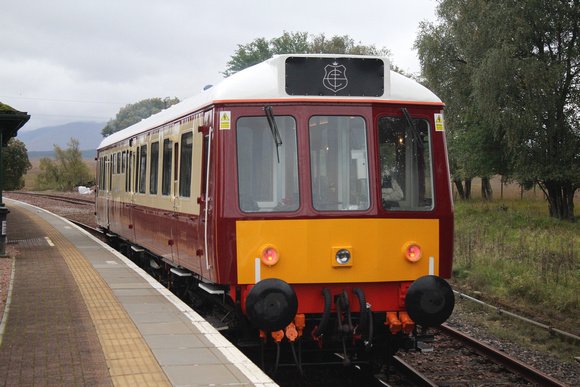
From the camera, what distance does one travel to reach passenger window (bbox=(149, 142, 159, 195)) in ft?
32.7

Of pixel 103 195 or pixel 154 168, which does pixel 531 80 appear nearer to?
pixel 103 195

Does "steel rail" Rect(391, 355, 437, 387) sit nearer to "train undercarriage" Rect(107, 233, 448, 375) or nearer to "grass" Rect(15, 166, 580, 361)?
"train undercarriage" Rect(107, 233, 448, 375)

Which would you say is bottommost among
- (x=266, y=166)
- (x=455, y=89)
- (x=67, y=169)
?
(x=266, y=166)

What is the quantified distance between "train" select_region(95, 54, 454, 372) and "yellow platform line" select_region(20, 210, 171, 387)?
102 cm

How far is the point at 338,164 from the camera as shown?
6.68 metres

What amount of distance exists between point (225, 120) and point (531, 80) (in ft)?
64.9

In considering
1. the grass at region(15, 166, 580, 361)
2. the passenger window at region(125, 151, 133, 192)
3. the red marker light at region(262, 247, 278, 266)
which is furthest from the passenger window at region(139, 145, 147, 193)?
the grass at region(15, 166, 580, 361)

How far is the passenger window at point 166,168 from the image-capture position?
9.06 metres

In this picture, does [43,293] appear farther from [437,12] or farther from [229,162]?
[437,12]

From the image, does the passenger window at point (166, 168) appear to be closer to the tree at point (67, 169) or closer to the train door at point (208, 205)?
the train door at point (208, 205)

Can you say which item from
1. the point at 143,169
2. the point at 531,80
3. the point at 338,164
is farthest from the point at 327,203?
the point at 531,80

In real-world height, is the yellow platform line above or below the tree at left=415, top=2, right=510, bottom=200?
below

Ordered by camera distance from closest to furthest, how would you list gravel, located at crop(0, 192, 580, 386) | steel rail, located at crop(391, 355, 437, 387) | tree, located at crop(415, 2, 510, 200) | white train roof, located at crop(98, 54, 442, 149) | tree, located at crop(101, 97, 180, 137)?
white train roof, located at crop(98, 54, 442, 149)
steel rail, located at crop(391, 355, 437, 387)
gravel, located at crop(0, 192, 580, 386)
tree, located at crop(415, 2, 510, 200)
tree, located at crop(101, 97, 180, 137)

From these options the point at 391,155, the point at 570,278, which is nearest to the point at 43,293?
the point at 391,155
